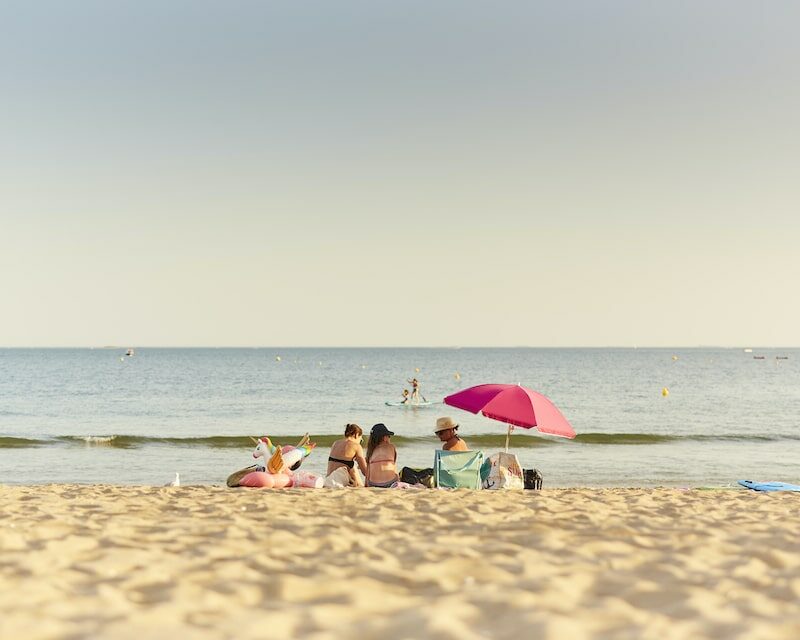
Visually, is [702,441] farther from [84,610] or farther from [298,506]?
[84,610]

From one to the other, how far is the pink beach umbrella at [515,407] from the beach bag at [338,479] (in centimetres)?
185

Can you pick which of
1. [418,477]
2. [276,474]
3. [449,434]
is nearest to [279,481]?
[276,474]

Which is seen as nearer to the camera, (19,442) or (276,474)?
(276,474)

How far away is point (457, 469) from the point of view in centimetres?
1103

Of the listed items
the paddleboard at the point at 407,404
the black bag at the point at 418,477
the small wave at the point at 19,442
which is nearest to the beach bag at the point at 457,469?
the black bag at the point at 418,477

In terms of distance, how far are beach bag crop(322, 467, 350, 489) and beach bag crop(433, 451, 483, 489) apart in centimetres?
133

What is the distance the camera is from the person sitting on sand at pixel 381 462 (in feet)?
35.6

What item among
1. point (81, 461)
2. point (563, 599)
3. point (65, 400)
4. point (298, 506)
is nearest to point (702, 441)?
point (81, 461)

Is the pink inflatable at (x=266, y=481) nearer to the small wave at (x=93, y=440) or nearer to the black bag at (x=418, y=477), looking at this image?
the black bag at (x=418, y=477)

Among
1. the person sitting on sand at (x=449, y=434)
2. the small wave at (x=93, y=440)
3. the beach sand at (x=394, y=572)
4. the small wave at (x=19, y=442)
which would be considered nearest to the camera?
the beach sand at (x=394, y=572)

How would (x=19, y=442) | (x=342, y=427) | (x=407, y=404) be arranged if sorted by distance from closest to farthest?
(x=19, y=442) < (x=342, y=427) < (x=407, y=404)

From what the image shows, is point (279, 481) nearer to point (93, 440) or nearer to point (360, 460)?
point (360, 460)

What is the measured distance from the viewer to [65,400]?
41938 millimetres

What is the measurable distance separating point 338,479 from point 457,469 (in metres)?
1.77
